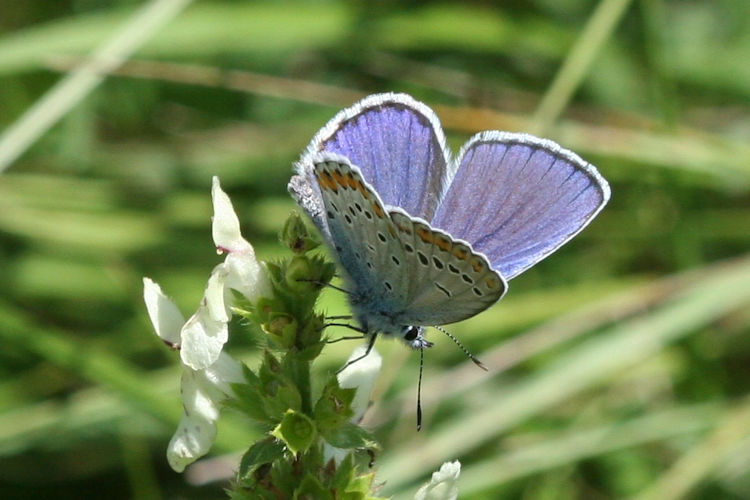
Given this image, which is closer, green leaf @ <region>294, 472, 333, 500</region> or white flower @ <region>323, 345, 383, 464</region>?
green leaf @ <region>294, 472, 333, 500</region>

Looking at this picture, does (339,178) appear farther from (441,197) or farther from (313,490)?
(313,490)

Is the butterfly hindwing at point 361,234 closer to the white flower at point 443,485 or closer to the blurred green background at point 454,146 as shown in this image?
the white flower at point 443,485

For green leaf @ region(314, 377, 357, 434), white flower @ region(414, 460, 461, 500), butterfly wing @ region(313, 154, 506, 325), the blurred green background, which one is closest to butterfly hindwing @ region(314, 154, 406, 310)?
butterfly wing @ region(313, 154, 506, 325)

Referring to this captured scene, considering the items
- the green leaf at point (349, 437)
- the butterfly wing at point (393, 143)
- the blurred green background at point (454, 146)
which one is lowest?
the blurred green background at point (454, 146)

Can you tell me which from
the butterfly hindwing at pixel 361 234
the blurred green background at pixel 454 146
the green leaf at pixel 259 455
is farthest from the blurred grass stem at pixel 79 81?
the green leaf at pixel 259 455

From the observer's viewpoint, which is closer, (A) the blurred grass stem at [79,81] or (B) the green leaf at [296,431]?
(B) the green leaf at [296,431]

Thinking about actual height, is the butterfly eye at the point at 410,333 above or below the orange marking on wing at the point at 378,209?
below

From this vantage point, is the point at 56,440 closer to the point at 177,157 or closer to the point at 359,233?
the point at 177,157

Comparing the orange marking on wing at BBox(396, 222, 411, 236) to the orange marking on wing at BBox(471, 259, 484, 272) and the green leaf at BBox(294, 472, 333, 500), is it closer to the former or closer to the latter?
the orange marking on wing at BBox(471, 259, 484, 272)
